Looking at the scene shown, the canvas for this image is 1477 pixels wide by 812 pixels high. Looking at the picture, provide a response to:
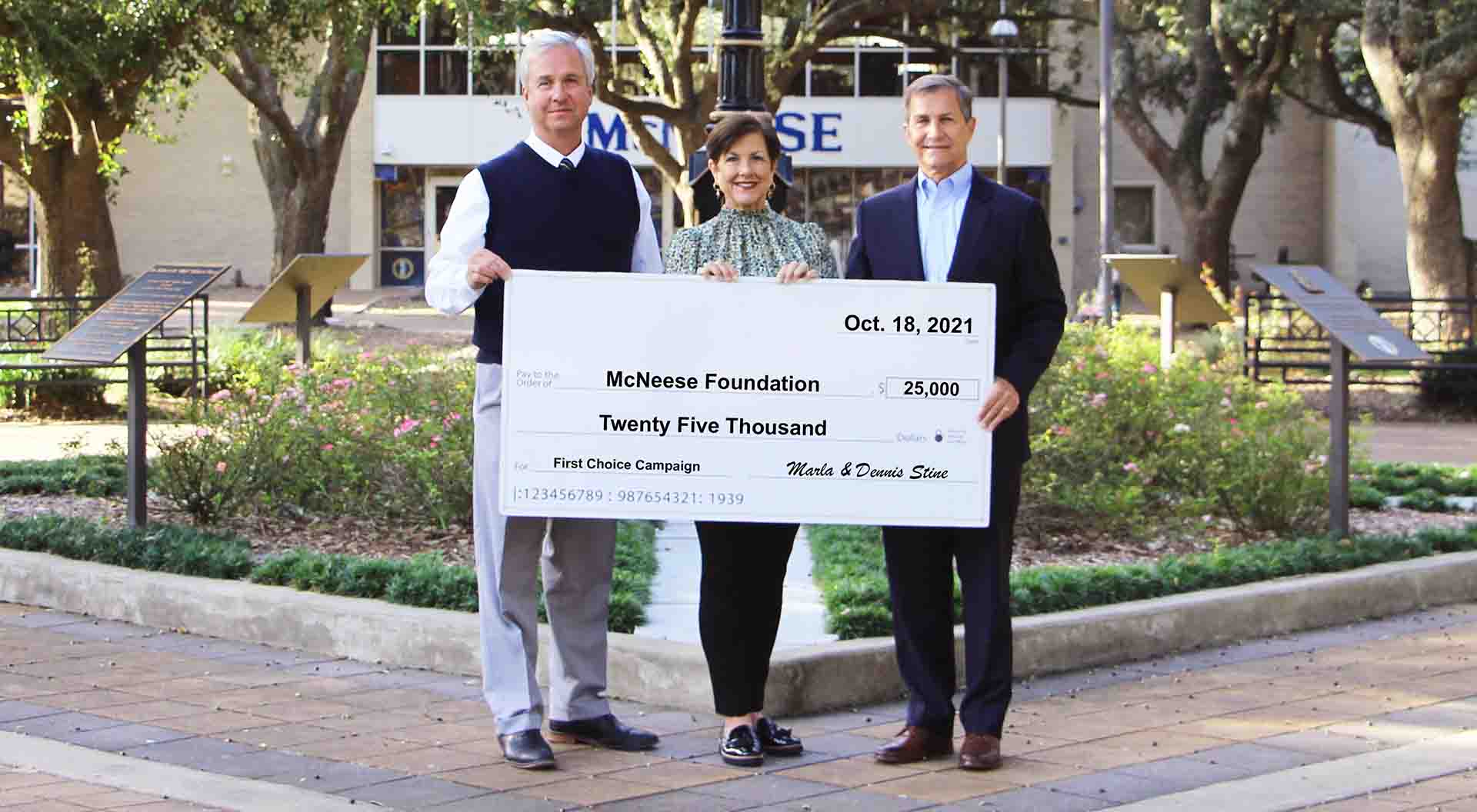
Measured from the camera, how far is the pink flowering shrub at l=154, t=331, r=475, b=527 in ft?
29.2

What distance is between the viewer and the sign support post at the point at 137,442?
27.8 feet

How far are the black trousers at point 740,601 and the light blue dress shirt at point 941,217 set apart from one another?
0.86m

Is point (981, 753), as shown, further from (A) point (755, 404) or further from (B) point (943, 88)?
(B) point (943, 88)

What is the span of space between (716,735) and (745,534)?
0.76 m

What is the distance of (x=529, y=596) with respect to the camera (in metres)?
5.64

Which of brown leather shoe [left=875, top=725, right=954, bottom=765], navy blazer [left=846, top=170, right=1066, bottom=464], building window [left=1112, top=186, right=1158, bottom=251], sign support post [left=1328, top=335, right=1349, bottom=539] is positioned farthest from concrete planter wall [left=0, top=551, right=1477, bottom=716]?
building window [left=1112, top=186, right=1158, bottom=251]

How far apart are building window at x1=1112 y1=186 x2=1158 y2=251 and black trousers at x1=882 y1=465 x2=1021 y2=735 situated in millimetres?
45323

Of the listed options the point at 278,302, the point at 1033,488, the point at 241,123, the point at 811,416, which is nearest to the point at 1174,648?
the point at 1033,488

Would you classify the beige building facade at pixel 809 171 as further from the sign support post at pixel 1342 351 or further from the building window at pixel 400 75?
the sign support post at pixel 1342 351

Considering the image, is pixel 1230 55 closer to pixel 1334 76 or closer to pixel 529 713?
pixel 1334 76

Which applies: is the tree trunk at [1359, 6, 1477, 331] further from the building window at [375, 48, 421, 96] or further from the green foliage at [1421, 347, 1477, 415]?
the building window at [375, 48, 421, 96]

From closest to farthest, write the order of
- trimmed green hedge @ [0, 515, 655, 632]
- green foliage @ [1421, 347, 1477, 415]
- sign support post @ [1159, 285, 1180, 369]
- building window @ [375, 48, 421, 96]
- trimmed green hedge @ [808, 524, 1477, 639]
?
trimmed green hedge @ [808, 524, 1477, 639], trimmed green hedge @ [0, 515, 655, 632], sign support post @ [1159, 285, 1180, 369], green foliage @ [1421, 347, 1477, 415], building window @ [375, 48, 421, 96]

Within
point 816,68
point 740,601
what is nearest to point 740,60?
point 740,601

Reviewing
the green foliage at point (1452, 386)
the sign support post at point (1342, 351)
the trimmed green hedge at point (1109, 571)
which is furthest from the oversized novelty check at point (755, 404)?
the green foliage at point (1452, 386)
